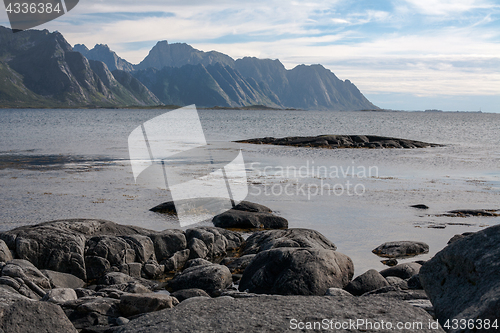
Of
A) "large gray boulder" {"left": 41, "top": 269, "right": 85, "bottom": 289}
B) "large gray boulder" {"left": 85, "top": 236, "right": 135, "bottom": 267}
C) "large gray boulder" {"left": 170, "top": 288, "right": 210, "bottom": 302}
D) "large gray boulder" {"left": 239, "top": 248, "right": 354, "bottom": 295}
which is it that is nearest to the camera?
"large gray boulder" {"left": 170, "top": 288, "right": 210, "bottom": 302}

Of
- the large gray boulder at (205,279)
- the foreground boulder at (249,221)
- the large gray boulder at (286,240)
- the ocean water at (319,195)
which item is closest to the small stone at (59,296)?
the large gray boulder at (205,279)

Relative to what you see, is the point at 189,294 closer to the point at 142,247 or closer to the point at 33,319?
the point at 33,319

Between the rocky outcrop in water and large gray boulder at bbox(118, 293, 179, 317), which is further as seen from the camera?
large gray boulder at bbox(118, 293, 179, 317)

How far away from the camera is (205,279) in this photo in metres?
9.25

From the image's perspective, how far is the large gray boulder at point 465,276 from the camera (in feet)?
16.1

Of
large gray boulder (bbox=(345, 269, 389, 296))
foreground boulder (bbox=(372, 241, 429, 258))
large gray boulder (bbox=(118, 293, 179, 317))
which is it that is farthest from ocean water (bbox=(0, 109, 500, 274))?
large gray boulder (bbox=(118, 293, 179, 317))

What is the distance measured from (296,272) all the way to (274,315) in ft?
11.6

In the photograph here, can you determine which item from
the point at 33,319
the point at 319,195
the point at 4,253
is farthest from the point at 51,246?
the point at 319,195

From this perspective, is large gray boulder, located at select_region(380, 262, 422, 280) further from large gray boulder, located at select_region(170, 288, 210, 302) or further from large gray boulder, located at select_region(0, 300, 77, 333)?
large gray boulder, located at select_region(0, 300, 77, 333)

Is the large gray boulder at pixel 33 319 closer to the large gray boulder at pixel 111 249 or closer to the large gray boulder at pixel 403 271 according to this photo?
the large gray boulder at pixel 111 249

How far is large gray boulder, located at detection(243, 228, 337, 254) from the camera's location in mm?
11430

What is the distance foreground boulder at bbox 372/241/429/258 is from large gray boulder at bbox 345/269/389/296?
2.80 metres

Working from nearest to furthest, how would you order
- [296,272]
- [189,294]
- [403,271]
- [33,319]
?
1. [33,319]
2. [189,294]
3. [296,272]
4. [403,271]

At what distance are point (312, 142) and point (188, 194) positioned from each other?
3360 cm
